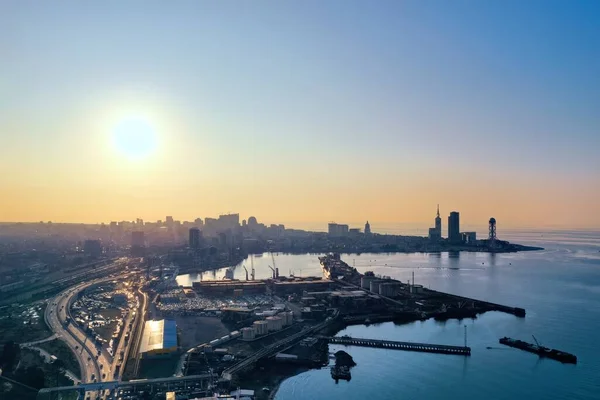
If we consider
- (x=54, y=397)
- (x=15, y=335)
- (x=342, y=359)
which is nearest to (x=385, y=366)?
(x=342, y=359)

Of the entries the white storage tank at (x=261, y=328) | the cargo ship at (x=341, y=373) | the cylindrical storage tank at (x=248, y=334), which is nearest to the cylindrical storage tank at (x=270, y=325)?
the white storage tank at (x=261, y=328)

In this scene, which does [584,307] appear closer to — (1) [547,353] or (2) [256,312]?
(1) [547,353]

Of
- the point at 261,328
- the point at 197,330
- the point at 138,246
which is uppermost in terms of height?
the point at 138,246

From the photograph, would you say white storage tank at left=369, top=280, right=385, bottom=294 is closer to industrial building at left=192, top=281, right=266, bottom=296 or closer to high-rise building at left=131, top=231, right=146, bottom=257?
industrial building at left=192, top=281, right=266, bottom=296

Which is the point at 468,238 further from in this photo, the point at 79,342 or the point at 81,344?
the point at 81,344

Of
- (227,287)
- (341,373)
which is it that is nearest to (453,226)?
(227,287)

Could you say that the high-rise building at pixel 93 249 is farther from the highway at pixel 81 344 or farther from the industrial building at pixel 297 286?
the industrial building at pixel 297 286
